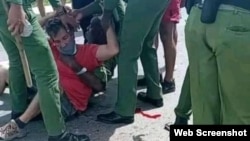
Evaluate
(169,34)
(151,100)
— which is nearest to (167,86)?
(151,100)

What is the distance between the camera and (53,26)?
405 cm

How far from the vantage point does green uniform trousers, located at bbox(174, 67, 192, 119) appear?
140 inches

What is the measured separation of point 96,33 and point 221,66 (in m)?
2.15

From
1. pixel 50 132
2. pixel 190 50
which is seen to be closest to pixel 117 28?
pixel 50 132

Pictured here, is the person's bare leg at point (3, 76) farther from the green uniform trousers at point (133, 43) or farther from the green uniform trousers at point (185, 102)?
the green uniform trousers at point (185, 102)

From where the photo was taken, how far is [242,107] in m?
2.47

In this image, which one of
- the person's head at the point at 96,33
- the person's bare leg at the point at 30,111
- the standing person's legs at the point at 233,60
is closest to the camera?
the standing person's legs at the point at 233,60

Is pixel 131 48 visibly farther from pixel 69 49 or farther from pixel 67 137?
pixel 67 137

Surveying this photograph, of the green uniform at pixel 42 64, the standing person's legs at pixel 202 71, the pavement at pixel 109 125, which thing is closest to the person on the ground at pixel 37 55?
the green uniform at pixel 42 64

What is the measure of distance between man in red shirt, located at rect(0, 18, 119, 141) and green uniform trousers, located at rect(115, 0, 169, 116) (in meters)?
0.12

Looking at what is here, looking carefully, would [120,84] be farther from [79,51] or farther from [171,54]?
[171,54]

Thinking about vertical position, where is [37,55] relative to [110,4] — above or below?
below

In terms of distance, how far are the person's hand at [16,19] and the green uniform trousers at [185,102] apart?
43.5 inches

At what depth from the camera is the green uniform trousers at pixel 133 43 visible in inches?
149
